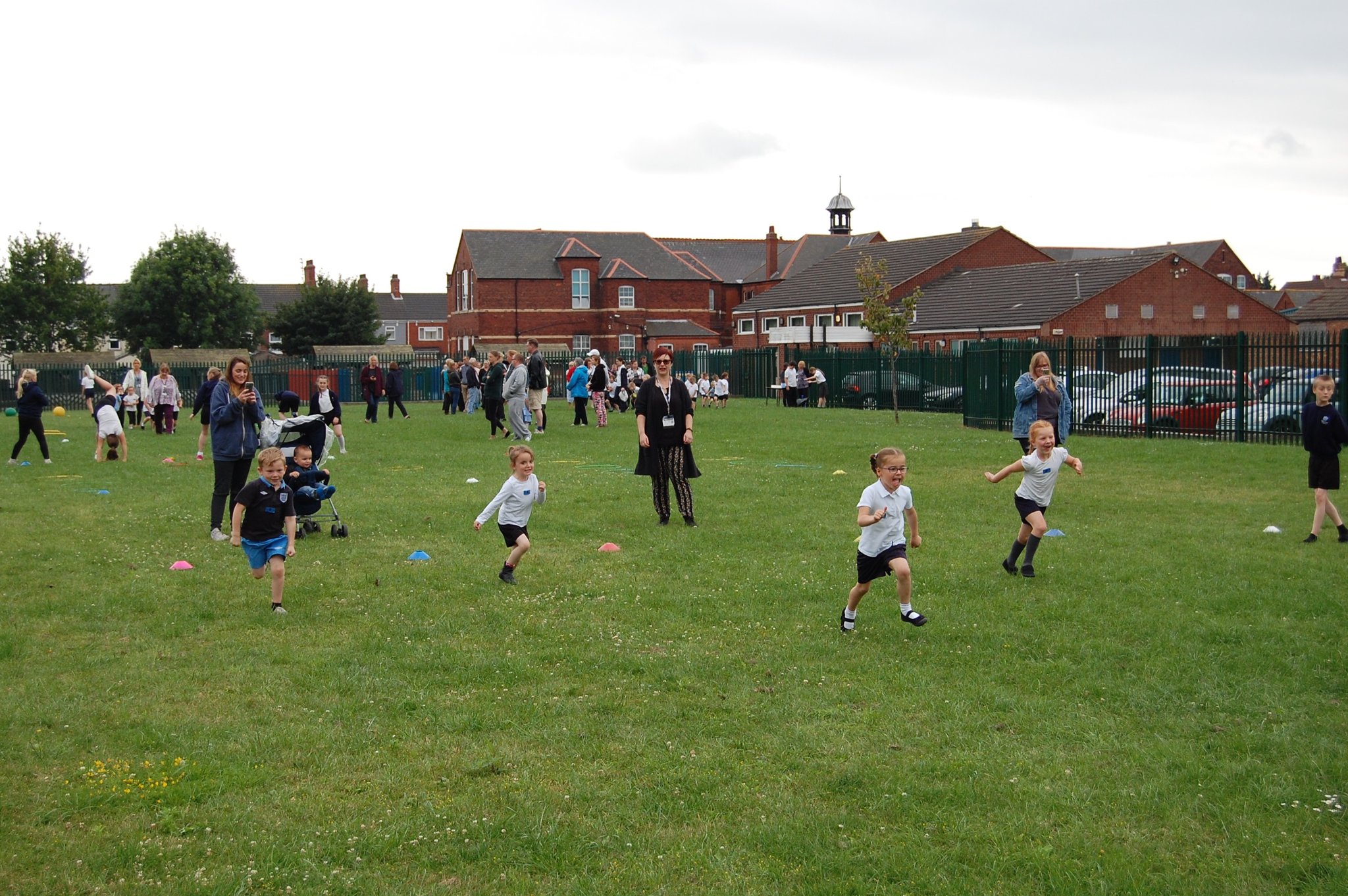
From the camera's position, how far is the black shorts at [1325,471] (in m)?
11.6

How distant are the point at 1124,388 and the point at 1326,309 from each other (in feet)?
127

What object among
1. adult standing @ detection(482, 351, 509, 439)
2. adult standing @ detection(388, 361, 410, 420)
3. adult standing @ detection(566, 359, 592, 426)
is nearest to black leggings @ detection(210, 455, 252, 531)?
adult standing @ detection(482, 351, 509, 439)

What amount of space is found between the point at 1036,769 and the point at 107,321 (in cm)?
7142

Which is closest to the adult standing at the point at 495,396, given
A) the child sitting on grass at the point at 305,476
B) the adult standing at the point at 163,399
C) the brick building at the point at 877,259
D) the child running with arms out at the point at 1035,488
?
the adult standing at the point at 163,399

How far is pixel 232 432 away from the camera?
458 inches

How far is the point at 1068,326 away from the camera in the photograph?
48406mm

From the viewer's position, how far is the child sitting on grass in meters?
11.2

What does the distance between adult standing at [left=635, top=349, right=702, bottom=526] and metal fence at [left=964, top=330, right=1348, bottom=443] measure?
13.5m

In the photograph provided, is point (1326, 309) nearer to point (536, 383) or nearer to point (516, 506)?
point (536, 383)

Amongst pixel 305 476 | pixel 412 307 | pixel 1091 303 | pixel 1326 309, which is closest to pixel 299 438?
pixel 305 476

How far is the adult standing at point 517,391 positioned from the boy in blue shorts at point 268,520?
13.4m

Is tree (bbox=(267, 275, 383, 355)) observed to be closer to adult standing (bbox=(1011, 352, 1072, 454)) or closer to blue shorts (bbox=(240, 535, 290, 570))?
adult standing (bbox=(1011, 352, 1072, 454))

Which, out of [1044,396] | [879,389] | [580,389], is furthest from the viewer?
[879,389]

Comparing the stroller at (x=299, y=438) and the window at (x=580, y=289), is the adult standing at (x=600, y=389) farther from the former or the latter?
the window at (x=580, y=289)
